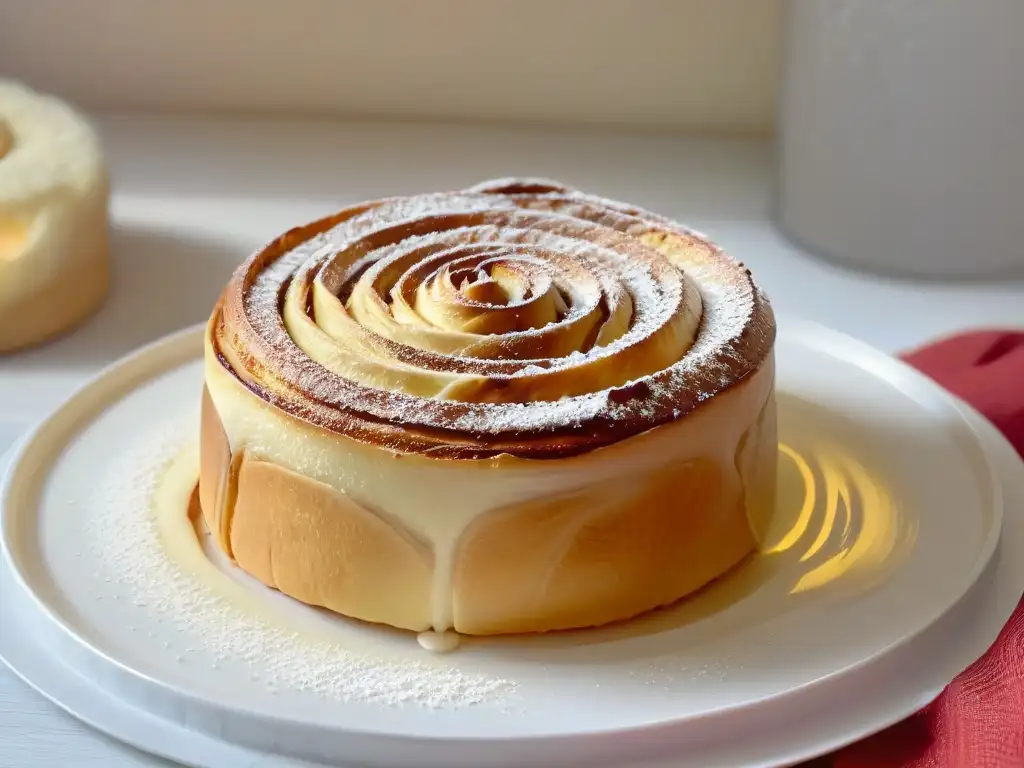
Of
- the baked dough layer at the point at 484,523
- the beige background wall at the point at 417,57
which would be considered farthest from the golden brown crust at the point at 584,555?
the beige background wall at the point at 417,57

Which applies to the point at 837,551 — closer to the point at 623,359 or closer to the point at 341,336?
the point at 623,359

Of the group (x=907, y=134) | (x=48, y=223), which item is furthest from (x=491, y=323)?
(x=907, y=134)

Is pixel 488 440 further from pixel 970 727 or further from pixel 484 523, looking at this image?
pixel 970 727

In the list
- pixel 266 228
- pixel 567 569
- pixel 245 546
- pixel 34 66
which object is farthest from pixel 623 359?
pixel 34 66

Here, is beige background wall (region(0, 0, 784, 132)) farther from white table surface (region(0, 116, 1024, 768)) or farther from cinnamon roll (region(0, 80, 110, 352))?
cinnamon roll (region(0, 80, 110, 352))

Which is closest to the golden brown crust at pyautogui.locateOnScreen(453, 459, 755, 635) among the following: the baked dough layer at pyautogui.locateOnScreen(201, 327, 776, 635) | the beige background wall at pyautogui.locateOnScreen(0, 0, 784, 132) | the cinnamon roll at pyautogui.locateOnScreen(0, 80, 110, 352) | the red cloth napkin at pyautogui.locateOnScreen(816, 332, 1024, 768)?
the baked dough layer at pyautogui.locateOnScreen(201, 327, 776, 635)

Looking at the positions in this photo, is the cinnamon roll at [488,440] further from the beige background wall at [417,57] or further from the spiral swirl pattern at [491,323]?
the beige background wall at [417,57]
